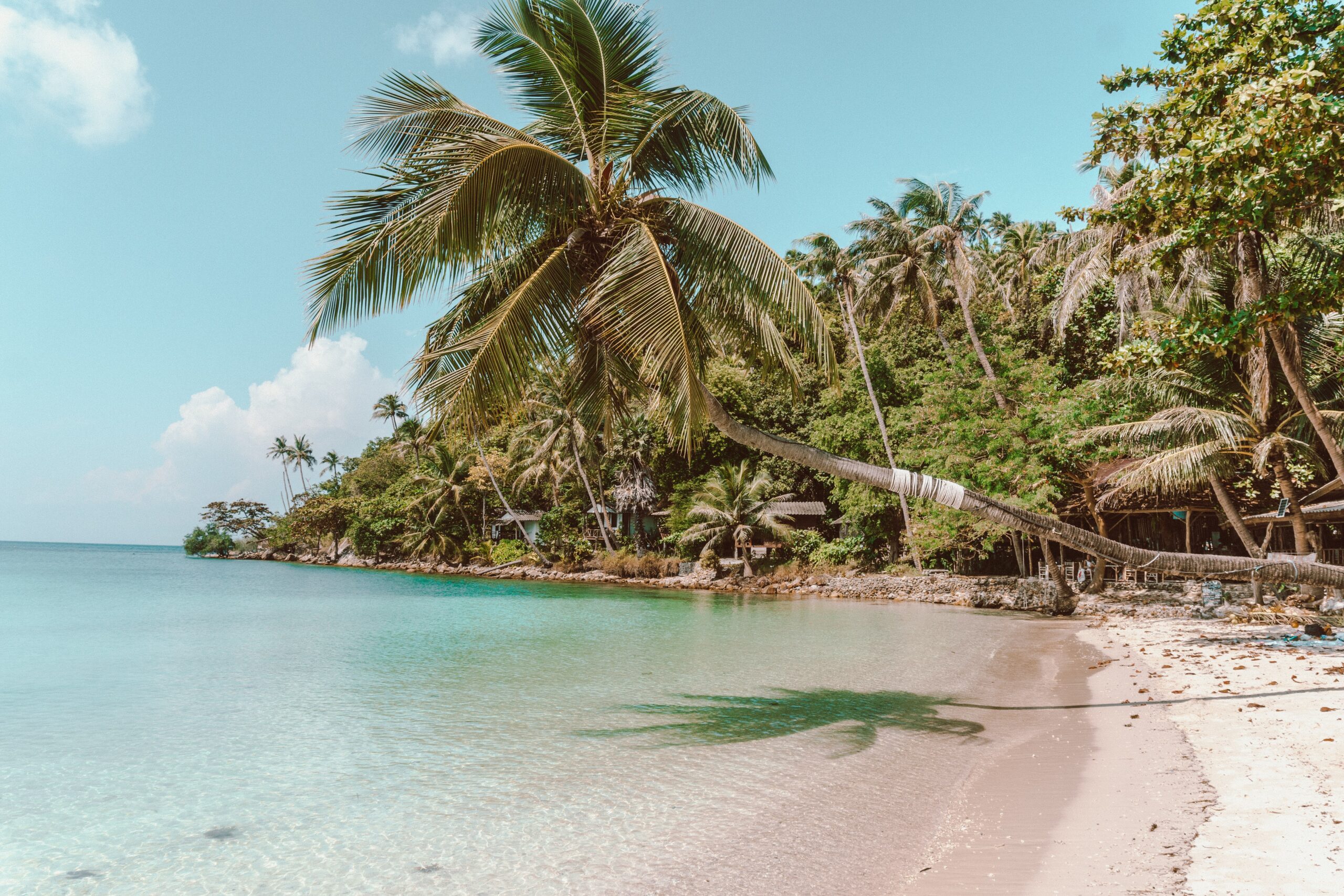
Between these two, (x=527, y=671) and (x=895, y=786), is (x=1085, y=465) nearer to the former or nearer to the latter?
(x=527, y=671)

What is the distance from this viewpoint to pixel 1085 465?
68.7 feet

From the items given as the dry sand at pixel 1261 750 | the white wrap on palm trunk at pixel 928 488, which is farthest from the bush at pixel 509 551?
the white wrap on palm trunk at pixel 928 488

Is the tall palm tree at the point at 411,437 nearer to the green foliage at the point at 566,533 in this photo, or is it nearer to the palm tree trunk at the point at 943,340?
the green foliage at the point at 566,533

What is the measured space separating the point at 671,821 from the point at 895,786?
5.85 ft

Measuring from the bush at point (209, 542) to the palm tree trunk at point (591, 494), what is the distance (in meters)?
60.6

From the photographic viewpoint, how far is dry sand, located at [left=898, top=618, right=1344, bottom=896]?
364 centimetres

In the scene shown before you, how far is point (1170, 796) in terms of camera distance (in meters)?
4.86

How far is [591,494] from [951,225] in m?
18.8

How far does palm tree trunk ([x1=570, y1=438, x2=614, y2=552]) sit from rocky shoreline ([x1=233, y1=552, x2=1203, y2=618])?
1.58 meters

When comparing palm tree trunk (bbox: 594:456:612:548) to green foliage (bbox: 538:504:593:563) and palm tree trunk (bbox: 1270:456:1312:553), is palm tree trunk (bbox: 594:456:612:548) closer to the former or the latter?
green foliage (bbox: 538:504:593:563)

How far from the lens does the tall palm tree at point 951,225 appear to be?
84.4 feet

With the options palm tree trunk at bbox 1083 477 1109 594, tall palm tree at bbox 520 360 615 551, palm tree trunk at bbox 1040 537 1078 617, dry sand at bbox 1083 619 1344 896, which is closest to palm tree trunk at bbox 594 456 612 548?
tall palm tree at bbox 520 360 615 551

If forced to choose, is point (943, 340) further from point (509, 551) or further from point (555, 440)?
point (509, 551)

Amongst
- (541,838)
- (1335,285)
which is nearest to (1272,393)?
(1335,285)
